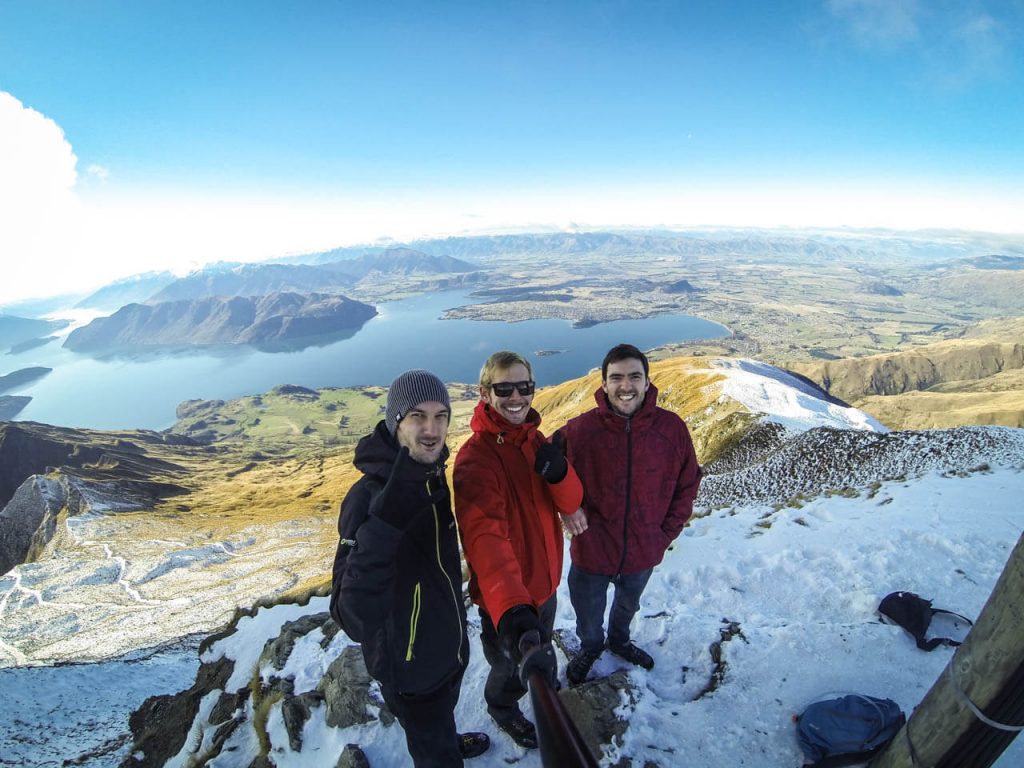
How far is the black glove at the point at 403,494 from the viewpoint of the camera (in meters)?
3.52

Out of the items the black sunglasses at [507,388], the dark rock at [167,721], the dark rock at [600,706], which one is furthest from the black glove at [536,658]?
the dark rock at [167,721]

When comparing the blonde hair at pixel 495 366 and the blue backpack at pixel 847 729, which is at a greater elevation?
the blonde hair at pixel 495 366

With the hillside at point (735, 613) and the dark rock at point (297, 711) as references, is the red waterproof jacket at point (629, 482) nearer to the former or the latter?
the hillside at point (735, 613)

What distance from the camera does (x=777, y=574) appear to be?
8180 mm

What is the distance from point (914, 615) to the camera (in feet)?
18.7

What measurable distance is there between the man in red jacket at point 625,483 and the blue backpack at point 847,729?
6.80ft

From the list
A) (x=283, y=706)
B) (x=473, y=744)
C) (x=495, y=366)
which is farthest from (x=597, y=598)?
(x=283, y=706)

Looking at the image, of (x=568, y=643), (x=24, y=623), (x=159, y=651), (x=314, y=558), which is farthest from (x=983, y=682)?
(x=24, y=623)

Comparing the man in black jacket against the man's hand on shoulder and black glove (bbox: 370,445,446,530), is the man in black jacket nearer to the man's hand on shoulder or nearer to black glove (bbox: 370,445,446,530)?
black glove (bbox: 370,445,446,530)

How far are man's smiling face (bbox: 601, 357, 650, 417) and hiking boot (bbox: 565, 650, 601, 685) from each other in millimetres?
3714

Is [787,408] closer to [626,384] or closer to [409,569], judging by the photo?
[626,384]

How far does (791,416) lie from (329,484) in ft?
270

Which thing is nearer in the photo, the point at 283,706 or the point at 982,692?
the point at 982,692

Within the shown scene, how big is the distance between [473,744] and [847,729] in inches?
162
